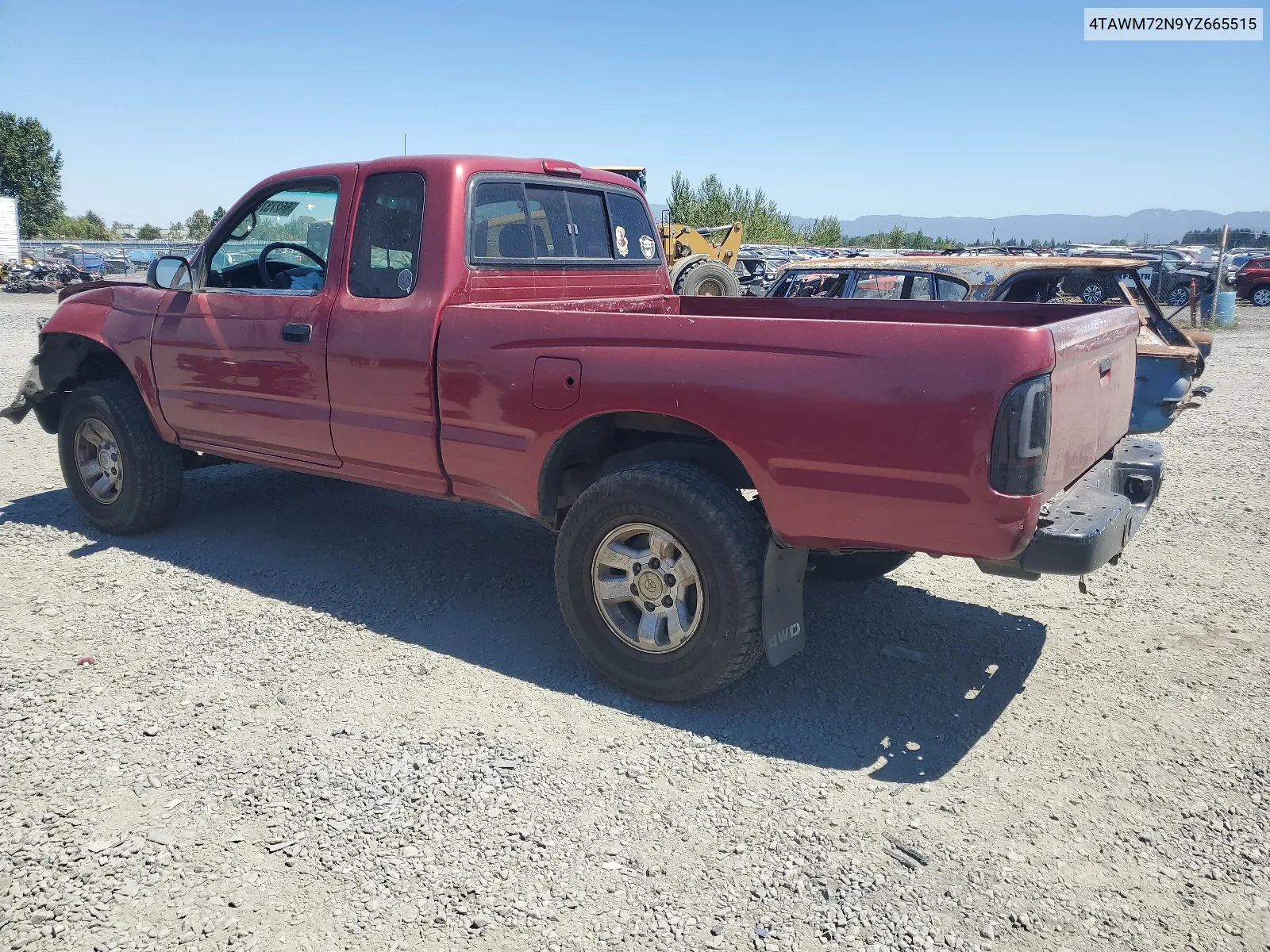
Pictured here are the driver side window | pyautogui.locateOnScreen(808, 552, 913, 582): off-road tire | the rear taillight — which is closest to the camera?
the rear taillight

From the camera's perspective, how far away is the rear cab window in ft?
14.2

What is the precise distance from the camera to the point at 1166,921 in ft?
8.24

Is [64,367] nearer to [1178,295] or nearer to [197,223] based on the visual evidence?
[1178,295]

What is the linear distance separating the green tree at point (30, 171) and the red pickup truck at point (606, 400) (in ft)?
208

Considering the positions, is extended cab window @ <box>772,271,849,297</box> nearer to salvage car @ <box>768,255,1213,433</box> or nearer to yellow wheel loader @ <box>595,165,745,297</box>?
salvage car @ <box>768,255,1213,433</box>

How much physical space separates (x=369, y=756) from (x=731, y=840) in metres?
1.31

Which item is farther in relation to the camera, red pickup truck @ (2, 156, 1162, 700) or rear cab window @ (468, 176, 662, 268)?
rear cab window @ (468, 176, 662, 268)

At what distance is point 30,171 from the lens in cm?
5875

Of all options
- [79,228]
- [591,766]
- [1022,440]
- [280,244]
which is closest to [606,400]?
[591,766]

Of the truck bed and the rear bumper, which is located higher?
the truck bed

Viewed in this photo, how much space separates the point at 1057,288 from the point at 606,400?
23.3 ft

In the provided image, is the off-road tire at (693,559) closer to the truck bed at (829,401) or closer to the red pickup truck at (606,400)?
the red pickup truck at (606,400)

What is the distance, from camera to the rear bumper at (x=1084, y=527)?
2.98 meters

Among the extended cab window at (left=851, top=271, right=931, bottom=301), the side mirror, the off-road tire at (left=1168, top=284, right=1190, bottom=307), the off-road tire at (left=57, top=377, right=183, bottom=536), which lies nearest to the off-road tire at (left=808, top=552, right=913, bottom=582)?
the side mirror
